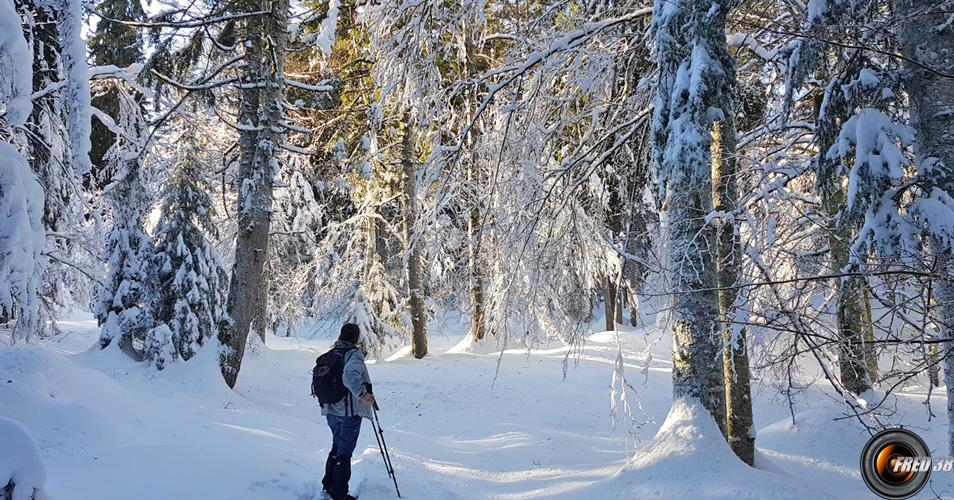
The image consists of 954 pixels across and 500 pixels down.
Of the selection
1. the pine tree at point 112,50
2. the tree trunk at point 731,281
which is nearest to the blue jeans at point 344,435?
the tree trunk at point 731,281

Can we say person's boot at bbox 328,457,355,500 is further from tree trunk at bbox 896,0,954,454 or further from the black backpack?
tree trunk at bbox 896,0,954,454

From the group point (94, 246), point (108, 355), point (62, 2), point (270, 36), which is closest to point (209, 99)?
point (270, 36)

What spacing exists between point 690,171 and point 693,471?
2.66m

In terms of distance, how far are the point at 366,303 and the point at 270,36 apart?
26.3ft

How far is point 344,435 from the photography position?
5.49 meters

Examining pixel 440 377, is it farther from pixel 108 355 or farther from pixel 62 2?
pixel 62 2

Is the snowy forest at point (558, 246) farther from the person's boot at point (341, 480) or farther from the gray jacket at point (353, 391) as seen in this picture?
the gray jacket at point (353, 391)

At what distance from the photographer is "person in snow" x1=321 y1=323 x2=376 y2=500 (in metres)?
5.39

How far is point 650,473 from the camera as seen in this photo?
532 centimetres

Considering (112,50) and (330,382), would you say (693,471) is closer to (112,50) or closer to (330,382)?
(330,382)

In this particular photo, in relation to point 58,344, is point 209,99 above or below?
above

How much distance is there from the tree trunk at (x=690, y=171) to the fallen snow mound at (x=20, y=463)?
4892 mm

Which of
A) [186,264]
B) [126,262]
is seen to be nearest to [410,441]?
[186,264]

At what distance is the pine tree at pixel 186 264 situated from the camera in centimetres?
1112
